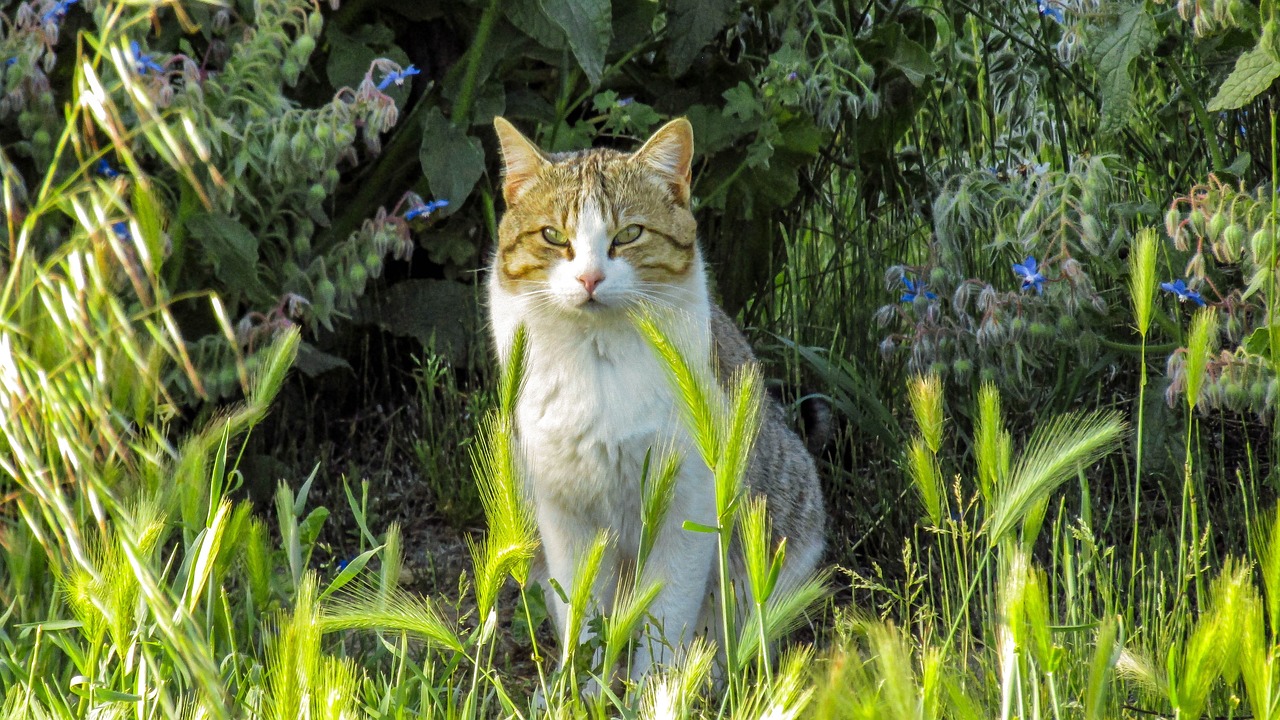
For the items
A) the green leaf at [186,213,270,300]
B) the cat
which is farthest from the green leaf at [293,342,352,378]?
the cat

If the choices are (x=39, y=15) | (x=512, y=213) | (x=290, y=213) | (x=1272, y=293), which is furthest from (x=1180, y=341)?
(x=39, y=15)

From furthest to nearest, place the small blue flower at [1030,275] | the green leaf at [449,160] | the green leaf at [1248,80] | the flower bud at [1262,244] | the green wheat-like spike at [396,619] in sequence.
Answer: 1. the green leaf at [449,160]
2. the small blue flower at [1030,275]
3. the green leaf at [1248,80]
4. the flower bud at [1262,244]
5. the green wheat-like spike at [396,619]

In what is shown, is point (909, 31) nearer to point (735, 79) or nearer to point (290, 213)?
point (735, 79)

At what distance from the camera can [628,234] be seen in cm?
329

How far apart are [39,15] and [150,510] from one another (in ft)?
5.44

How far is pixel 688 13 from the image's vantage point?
3.83 m

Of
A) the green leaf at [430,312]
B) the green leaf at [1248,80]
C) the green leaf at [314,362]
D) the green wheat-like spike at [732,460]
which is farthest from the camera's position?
the green leaf at [430,312]

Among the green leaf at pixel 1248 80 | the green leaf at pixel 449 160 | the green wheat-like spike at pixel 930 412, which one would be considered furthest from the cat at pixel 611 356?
the green leaf at pixel 1248 80

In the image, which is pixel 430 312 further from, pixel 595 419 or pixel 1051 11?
pixel 1051 11

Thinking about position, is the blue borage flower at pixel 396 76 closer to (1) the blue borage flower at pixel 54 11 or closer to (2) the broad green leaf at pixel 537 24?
(2) the broad green leaf at pixel 537 24

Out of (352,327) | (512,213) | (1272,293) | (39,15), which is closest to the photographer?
(1272,293)

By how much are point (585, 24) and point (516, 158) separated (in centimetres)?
40

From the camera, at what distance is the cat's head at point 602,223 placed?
3189 mm

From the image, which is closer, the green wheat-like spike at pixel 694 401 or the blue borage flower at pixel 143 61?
the green wheat-like spike at pixel 694 401
